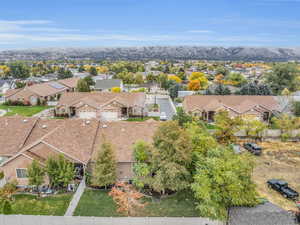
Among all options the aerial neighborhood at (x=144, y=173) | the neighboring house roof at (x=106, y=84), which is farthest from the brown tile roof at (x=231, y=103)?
the neighboring house roof at (x=106, y=84)

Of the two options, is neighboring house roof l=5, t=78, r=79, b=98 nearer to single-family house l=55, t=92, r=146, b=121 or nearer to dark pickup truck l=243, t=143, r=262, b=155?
single-family house l=55, t=92, r=146, b=121

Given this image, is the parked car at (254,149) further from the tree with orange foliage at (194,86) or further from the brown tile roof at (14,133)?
the tree with orange foliage at (194,86)

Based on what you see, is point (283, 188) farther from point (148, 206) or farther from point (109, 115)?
point (109, 115)

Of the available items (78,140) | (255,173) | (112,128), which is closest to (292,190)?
(255,173)

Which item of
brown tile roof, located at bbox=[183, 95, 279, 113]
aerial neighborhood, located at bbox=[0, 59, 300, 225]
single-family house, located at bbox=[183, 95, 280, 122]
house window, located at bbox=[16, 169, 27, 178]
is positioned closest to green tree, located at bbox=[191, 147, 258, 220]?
aerial neighborhood, located at bbox=[0, 59, 300, 225]

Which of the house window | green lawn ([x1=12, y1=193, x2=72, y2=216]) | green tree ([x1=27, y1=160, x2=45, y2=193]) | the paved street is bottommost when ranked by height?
green lawn ([x1=12, y1=193, x2=72, y2=216])

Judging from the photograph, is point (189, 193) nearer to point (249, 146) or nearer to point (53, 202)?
point (53, 202)
